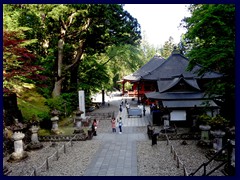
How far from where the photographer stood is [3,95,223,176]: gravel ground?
11102mm

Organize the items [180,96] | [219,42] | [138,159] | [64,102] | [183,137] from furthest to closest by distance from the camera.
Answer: [64,102] < [180,96] < [183,137] < [219,42] < [138,159]

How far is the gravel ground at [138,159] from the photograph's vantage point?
11.1m

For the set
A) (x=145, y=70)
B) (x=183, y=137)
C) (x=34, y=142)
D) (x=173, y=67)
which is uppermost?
(x=145, y=70)

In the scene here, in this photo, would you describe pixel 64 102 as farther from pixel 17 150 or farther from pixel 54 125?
pixel 17 150

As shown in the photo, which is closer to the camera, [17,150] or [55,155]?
[17,150]

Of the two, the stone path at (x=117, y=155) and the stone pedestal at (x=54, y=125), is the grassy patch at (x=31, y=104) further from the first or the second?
the stone path at (x=117, y=155)

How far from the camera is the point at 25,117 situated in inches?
712

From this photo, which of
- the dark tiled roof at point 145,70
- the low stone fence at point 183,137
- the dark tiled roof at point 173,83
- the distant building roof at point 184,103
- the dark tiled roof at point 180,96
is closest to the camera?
the low stone fence at point 183,137

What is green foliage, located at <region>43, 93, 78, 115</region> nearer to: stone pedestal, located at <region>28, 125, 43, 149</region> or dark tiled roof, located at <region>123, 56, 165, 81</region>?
stone pedestal, located at <region>28, 125, 43, 149</region>

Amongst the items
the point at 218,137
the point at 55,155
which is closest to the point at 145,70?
the point at 218,137

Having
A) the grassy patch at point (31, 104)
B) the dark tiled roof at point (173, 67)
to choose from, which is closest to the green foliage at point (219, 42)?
the grassy patch at point (31, 104)

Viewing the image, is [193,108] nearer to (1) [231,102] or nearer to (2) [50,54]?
(1) [231,102]

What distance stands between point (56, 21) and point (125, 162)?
14.5m

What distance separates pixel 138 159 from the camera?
12812 mm
